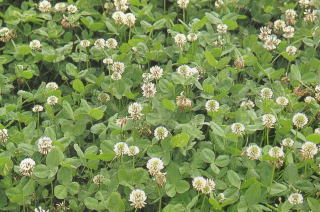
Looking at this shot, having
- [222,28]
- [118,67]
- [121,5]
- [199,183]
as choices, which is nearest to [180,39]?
[222,28]

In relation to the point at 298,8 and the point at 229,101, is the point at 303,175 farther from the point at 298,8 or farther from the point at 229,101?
the point at 298,8

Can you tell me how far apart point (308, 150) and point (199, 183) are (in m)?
0.47

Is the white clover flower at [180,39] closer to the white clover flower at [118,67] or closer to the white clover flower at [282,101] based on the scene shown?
the white clover flower at [118,67]

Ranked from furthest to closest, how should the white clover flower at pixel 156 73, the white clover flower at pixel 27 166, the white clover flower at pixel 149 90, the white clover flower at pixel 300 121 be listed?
the white clover flower at pixel 156 73 → the white clover flower at pixel 149 90 → the white clover flower at pixel 300 121 → the white clover flower at pixel 27 166

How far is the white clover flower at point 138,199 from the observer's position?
7.13 ft

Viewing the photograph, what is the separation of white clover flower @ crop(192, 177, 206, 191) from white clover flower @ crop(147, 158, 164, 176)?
0.14 metres

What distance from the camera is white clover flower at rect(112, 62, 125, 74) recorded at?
283 cm

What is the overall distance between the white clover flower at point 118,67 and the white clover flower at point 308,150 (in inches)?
36.4

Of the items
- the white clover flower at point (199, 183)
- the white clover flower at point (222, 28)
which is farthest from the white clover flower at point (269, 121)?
the white clover flower at point (222, 28)

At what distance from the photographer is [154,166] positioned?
226cm

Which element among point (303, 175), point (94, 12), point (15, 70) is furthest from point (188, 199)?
point (94, 12)

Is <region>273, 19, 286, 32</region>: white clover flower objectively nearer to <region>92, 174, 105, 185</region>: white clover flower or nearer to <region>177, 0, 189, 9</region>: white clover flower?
<region>177, 0, 189, 9</region>: white clover flower

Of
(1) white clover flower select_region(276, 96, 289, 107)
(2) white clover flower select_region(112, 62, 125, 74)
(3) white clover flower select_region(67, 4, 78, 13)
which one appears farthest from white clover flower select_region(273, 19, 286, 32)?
(3) white clover flower select_region(67, 4, 78, 13)

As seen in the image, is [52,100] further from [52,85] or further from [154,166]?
[154,166]
